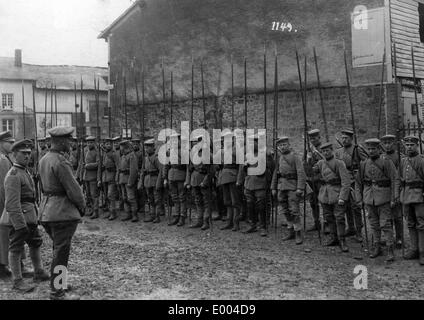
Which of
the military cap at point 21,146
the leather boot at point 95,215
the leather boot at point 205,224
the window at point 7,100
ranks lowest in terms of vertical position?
the leather boot at point 205,224

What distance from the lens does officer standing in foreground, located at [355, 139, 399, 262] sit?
7043 millimetres

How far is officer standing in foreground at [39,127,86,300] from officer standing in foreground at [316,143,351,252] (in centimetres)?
421

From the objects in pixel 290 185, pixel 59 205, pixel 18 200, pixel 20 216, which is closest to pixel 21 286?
pixel 20 216

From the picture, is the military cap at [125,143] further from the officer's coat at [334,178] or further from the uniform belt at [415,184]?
the uniform belt at [415,184]

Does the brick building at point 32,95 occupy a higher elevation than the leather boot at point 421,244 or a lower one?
higher

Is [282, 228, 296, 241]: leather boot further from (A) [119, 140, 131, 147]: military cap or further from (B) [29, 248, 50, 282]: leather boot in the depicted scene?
(A) [119, 140, 131, 147]: military cap

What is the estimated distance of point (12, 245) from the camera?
5723mm

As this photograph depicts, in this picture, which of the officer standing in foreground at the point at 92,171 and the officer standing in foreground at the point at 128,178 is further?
the officer standing in foreground at the point at 92,171

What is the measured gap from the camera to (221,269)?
6621mm

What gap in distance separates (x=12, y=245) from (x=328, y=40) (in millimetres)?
10985

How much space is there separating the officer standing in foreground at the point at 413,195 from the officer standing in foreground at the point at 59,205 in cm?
480

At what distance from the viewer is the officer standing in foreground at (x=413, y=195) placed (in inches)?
269

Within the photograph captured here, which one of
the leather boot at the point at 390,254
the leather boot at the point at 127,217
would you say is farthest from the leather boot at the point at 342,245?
the leather boot at the point at 127,217
